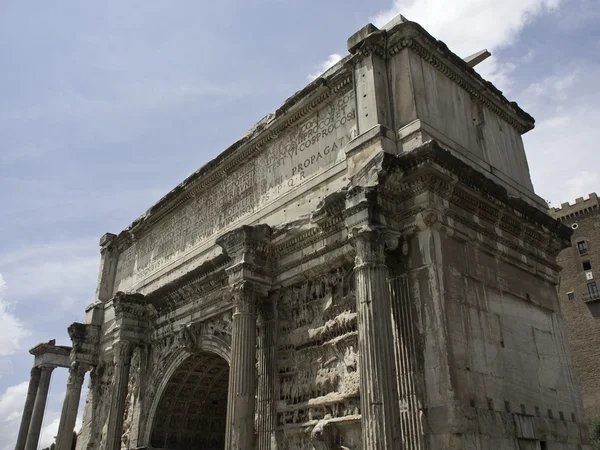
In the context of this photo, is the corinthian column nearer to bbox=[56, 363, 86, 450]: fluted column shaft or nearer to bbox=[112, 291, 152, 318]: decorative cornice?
bbox=[112, 291, 152, 318]: decorative cornice

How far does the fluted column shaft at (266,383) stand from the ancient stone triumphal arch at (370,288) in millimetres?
32

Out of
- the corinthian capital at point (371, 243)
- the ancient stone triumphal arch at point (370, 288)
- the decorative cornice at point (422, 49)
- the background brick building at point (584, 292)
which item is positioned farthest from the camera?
the background brick building at point (584, 292)

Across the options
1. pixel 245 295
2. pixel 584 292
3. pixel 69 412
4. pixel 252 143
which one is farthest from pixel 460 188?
pixel 584 292

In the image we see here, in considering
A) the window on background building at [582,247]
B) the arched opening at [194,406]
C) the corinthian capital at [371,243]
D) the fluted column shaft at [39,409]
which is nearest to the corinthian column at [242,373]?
the corinthian capital at [371,243]

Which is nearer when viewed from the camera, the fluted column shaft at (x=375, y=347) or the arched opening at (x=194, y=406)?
the fluted column shaft at (x=375, y=347)

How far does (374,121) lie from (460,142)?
174cm

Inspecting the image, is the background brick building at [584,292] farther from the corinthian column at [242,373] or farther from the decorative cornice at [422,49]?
the corinthian column at [242,373]

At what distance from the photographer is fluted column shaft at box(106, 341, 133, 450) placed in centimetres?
1225

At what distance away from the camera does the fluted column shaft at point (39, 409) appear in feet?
61.7

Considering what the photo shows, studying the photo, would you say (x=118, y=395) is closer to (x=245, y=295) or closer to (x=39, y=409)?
(x=245, y=295)

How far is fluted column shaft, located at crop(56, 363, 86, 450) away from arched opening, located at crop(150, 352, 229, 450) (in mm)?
3303

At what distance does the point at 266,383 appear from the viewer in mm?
9578

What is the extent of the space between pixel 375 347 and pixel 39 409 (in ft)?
52.4

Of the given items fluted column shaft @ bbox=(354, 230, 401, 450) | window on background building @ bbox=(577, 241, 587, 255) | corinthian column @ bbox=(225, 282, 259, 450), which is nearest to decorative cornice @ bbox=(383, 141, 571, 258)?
fluted column shaft @ bbox=(354, 230, 401, 450)
